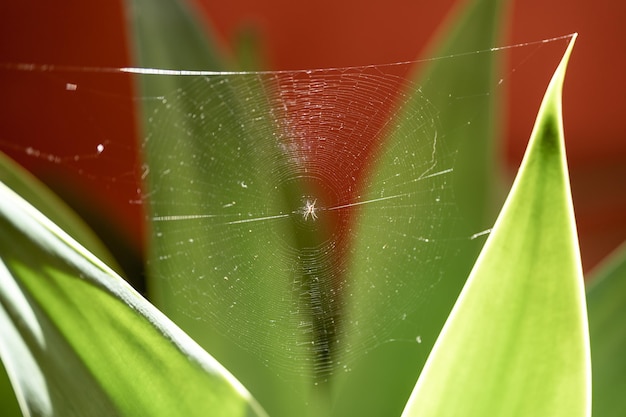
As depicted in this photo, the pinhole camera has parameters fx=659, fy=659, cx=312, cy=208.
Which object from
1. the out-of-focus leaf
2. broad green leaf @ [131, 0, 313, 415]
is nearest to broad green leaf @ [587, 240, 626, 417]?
broad green leaf @ [131, 0, 313, 415]

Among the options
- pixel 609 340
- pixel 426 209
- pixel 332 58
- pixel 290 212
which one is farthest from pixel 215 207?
pixel 332 58


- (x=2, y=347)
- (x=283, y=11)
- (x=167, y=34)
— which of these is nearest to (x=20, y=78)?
(x=283, y=11)

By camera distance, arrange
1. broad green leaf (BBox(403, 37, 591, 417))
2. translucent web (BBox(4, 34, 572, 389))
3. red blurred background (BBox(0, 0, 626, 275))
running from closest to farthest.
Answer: broad green leaf (BBox(403, 37, 591, 417)), translucent web (BBox(4, 34, 572, 389)), red blurred background (BBox(0, 0, 626, 275))

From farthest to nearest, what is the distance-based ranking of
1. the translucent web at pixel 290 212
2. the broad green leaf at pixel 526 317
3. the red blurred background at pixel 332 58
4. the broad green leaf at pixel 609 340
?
the red blurred background at pixel 332 58 → the translucent web at pixel 290 212 → the broad green leaf at pixel 609 340 → the broad green leaf at pixel 526 317

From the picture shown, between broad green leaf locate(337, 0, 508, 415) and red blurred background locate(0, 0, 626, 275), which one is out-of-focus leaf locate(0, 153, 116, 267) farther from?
red blurred background locate(0, 0, 626, 275)

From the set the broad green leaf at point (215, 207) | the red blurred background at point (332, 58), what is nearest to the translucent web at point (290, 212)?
the broad green leaf at point (215, 207)

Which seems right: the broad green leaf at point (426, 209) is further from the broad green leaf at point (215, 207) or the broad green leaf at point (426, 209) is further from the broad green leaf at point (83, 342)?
the broad green leaf at point (83, 342)

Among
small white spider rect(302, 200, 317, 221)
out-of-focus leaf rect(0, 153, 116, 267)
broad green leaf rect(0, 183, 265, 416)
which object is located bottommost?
broad green leaf rect(0, 183, 265, 416)
